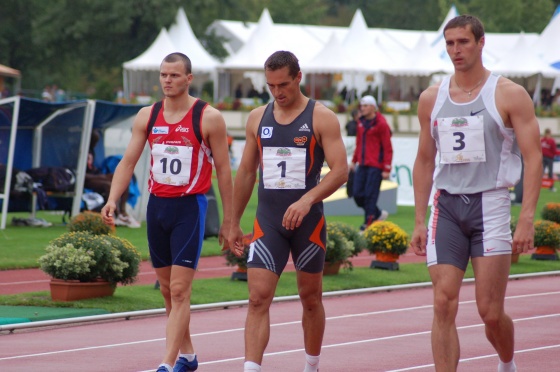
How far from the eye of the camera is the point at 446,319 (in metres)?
6.75

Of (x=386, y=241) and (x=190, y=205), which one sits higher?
(x=190, y=205)

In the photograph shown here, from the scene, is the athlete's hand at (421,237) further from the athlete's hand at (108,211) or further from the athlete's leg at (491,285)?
the athlete's hand at (108,211)

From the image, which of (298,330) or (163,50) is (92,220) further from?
(163,50)

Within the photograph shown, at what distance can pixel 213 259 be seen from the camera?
1658 cm

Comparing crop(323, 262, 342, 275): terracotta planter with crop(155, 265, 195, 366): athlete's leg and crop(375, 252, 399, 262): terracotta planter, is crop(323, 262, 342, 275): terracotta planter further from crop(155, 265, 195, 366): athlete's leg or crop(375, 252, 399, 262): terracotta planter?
crop(155, 265, 195, 366): athlete's leg

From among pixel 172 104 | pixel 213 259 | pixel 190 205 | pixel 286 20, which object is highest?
pixel 286 20

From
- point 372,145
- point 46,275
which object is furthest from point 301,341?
point 372,145

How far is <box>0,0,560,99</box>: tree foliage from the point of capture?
6469 cm

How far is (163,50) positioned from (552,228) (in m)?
35.5

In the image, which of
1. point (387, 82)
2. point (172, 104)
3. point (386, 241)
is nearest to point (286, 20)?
point (387, 82)

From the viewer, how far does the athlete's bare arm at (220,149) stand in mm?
8016

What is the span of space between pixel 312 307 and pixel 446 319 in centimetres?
119

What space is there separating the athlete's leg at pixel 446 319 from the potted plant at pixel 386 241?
8.03m

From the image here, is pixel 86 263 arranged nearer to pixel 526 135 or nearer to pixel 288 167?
pixel 288 167
